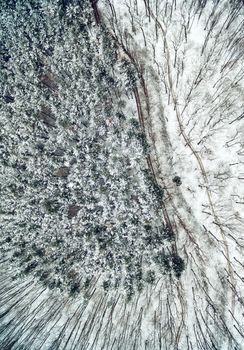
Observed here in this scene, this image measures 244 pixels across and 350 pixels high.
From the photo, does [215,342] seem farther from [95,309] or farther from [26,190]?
[26,190]

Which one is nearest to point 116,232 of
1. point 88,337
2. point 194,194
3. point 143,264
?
point 143,264

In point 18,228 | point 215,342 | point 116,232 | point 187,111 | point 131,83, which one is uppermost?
point 131,83

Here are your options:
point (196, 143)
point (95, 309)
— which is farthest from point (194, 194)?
point (95, 309)

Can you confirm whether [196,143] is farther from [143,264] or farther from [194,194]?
[143,264]

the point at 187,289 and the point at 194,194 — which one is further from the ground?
the point at 194,194

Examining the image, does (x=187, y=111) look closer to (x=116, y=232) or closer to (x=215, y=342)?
(x=116, y=232)

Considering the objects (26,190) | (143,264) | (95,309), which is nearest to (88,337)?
(95,309)

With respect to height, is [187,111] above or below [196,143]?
above

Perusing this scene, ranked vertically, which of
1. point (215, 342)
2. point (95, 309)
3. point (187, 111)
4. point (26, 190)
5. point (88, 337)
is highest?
point (187, 111)
